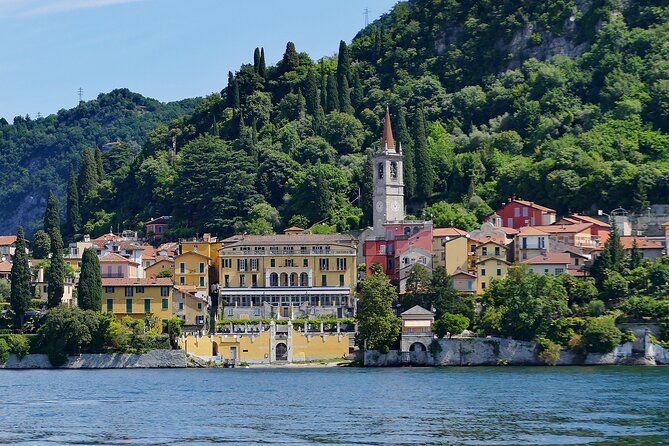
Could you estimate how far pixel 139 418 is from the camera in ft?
195

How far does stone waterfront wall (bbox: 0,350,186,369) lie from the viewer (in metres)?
91.2

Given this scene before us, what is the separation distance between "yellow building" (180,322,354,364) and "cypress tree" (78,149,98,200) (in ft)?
144

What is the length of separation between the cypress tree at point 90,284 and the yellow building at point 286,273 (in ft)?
30.7

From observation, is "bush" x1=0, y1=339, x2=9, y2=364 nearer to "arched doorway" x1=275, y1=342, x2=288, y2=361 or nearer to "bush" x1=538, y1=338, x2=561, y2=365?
"arched doorway" x1=275, y1=342, x2=288, y2=361

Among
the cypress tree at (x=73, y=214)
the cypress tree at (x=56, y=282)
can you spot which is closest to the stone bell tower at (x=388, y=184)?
the cypress tree at (x=56, y=282)

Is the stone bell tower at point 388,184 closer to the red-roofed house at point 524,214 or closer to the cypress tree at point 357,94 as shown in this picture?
the red-roofed house at point 524,214

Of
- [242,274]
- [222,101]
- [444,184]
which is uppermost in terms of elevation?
[222,101]

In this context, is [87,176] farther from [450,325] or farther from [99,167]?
[450,325]

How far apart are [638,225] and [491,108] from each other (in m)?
25.9

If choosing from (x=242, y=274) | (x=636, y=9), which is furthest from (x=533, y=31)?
(x=242, y=274)

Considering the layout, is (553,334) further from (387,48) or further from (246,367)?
(387,48)

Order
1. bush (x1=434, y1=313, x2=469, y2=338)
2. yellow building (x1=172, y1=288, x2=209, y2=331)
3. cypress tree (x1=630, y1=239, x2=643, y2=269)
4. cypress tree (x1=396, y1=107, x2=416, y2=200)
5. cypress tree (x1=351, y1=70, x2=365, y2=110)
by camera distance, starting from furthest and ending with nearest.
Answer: cypress tree (x1=351, y1=70, x2=365, y2=110)
cypress tree (x1=396, y1=107, x2=416, y2=200)
yellow building (x1=172, y1=288, x2=209, y2=331)
cypress tree (x1=630, y1=239, x2=643, y2=269)
bush (x1=434, y1=313, x2=469, y2=338)

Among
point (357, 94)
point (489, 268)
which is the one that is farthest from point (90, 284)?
point (357, 94)

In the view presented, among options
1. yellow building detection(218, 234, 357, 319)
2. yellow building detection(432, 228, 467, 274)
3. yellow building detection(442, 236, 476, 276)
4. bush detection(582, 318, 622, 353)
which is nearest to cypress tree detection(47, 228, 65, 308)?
yellow building detection(218, 234, 357, 319)
